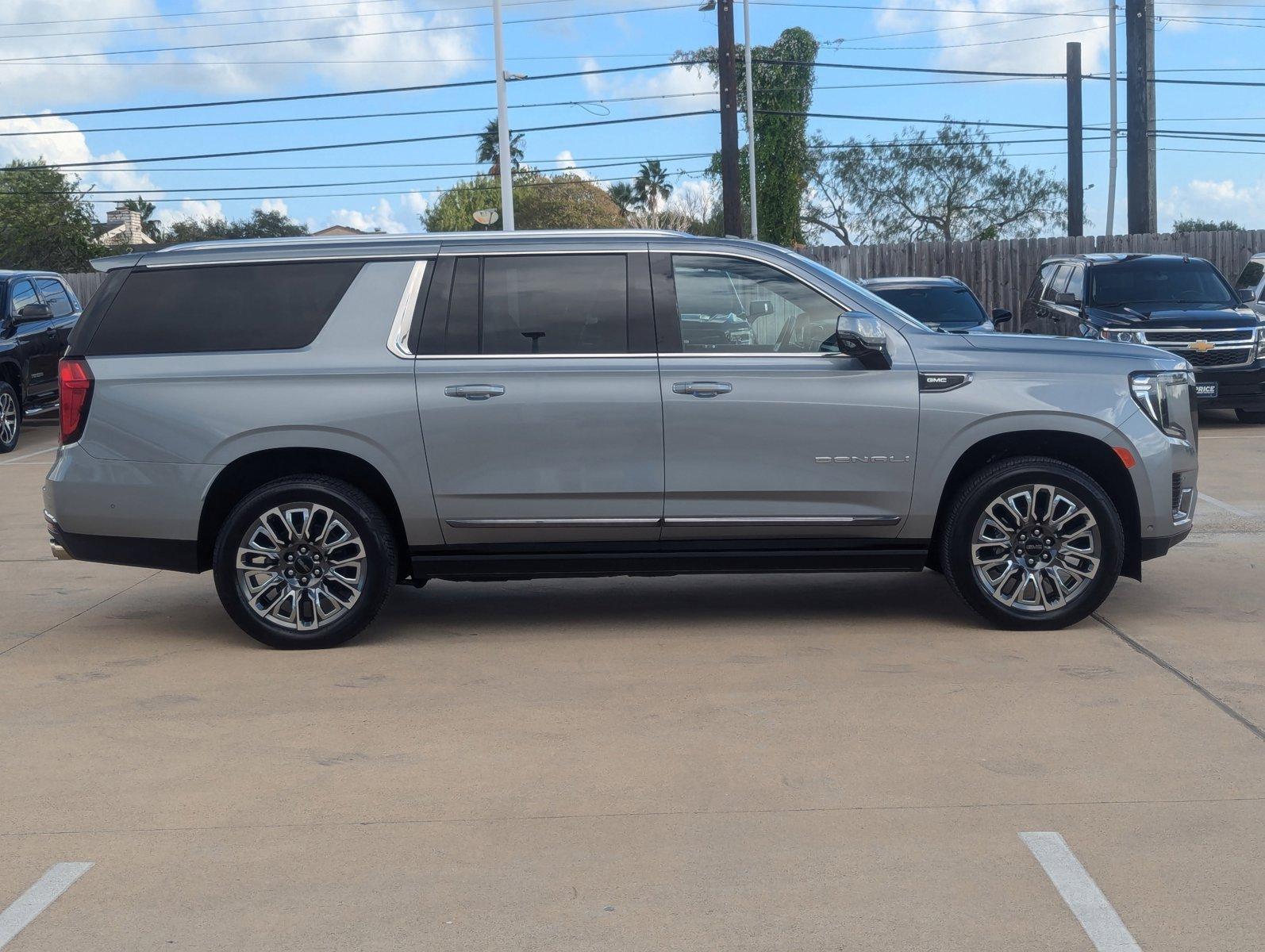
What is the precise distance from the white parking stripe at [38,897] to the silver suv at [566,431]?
269 centimetres

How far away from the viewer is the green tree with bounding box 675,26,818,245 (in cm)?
5266

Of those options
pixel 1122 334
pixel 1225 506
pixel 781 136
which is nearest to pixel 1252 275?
pixel 1122 334

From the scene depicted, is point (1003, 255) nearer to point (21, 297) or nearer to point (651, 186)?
point (21, 297)

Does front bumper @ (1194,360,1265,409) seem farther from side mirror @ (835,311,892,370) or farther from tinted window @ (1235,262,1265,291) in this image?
side mirror @ (835,311,892,370)

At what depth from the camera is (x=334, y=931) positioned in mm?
3729

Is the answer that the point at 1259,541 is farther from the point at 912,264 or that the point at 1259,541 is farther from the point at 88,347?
the point at 912,264

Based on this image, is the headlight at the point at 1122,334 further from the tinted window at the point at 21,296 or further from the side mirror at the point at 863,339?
the tinted window at the point at 21,296

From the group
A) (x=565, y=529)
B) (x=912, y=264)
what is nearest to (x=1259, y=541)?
(x=565, y=529)

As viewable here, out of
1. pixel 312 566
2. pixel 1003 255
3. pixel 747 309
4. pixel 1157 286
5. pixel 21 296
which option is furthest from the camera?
pixel 1003 255

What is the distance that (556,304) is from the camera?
22.6 ft

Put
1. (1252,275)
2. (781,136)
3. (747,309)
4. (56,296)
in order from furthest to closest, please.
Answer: (781,136), (1252,275), (56,296), (747,309)

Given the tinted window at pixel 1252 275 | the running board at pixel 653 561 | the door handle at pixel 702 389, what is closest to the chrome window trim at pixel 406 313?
the running board at pixel 653 561

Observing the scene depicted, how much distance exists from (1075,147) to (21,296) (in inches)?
1007

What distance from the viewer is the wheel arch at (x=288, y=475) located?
22.6 feet
